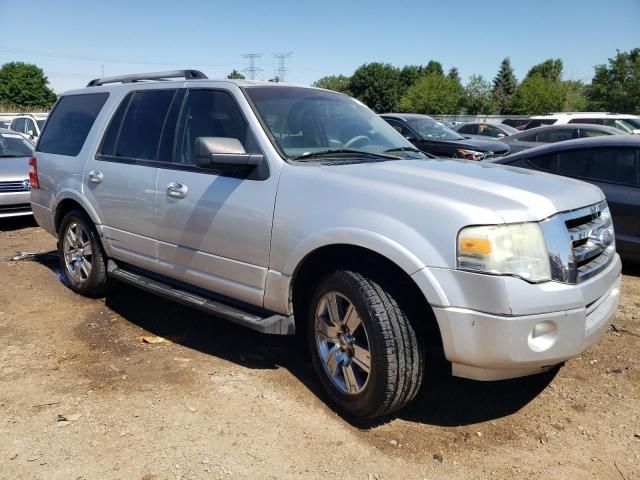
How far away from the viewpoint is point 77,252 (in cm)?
535

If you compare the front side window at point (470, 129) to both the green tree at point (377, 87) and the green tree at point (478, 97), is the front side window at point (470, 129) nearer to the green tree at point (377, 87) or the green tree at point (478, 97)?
the green tree at point (478, 97)

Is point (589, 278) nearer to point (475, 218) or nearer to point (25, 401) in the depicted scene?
point (475, 218)

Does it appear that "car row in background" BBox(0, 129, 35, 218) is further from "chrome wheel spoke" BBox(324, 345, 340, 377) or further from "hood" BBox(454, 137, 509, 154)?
"hood" BBox(454, 137, 509, 154)

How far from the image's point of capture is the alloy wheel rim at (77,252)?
5199mm

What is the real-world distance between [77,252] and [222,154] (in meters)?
2.67

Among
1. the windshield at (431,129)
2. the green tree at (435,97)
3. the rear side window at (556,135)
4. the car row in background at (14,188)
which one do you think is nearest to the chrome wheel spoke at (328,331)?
the car row in background at (14,188)

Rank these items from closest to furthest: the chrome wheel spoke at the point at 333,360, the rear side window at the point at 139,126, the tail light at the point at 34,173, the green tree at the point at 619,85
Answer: the chrome wheel spoke at the point at 333,360 < the rear side window at the point at 139,126 < the tail light at the point at 34,173 < the green tree at the point at 619,85

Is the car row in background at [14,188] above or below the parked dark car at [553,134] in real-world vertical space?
below

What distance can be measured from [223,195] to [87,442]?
163 cm

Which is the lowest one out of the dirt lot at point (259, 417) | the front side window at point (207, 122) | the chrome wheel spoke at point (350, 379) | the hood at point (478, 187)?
the dirt lot at point (259, 417)

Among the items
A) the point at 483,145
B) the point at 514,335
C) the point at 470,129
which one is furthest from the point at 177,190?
the point at 470,129

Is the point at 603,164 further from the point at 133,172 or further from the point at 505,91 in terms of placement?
the point at 505,91

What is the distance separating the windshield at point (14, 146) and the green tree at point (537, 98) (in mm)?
50872

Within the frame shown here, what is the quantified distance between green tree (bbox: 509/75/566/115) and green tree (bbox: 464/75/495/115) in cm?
765
